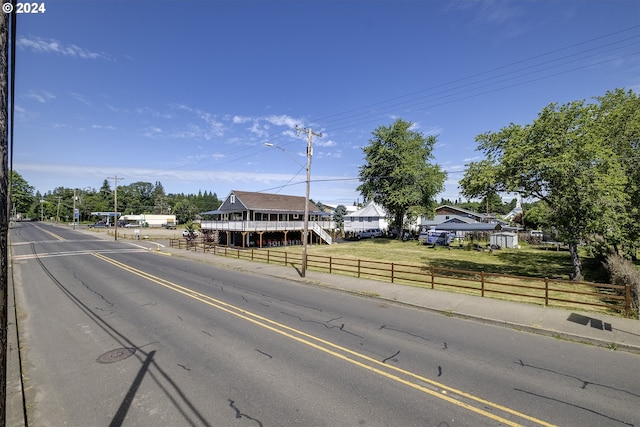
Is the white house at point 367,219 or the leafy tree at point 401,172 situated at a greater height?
the leafy tree at point 401,172

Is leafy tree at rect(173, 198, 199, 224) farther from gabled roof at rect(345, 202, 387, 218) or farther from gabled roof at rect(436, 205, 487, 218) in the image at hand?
gabled roof at rect(436, 205, 487, 218)

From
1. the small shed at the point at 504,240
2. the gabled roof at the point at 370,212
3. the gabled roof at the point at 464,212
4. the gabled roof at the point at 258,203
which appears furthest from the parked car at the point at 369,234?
the small shed at the point at 504,240

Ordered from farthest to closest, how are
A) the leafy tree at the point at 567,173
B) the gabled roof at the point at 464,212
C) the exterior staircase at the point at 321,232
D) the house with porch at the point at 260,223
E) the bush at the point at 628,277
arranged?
1. the gabled roof at the point at 464,212
2. the exterior staircase at the point at 321,232
3. the house with porch at the point at 260,223
4. the leafy tree at the point at 567,173
5. the bush at the point at 628,277

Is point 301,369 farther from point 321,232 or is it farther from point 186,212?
point 186,212

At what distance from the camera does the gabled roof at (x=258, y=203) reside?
3781 cm

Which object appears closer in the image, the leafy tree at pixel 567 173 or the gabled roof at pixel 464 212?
the leafy tree at pixel 567 173

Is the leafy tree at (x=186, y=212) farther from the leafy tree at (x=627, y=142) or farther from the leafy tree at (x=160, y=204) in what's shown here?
the leafy tree at (x=627, y=142)

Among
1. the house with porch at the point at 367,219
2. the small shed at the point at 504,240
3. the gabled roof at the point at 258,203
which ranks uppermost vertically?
the gabled roof at the point at 258,203

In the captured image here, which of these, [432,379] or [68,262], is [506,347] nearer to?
[432,379]

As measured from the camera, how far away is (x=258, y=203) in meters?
39.2

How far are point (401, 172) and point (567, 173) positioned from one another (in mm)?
29973

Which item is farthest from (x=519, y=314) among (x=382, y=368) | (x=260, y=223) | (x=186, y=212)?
(x=186, y=212)

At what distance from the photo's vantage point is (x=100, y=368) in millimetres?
6340

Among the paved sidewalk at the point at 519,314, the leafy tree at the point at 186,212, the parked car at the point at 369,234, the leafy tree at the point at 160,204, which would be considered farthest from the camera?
the leafy tree at the point at 160,204
